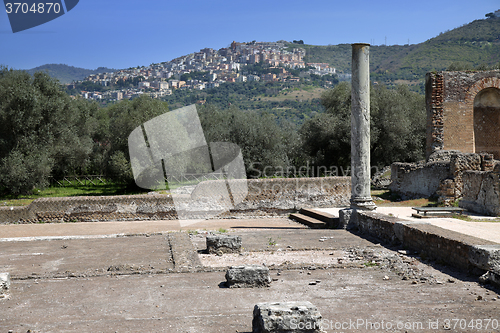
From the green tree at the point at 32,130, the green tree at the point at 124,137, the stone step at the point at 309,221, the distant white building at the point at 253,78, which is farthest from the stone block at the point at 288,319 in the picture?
the distant white building at the point at 253,78

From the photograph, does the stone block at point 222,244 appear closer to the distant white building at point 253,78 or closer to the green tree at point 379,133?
the green tree at point 379,133

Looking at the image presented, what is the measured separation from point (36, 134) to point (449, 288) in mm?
23950

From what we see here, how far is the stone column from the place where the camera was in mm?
10841

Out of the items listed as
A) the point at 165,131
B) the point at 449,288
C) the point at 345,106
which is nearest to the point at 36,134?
the point at 165,131

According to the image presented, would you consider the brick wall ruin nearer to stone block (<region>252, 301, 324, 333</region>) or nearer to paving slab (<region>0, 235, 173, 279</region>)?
paving slab (<region>0, 235, 173, 279</region>)

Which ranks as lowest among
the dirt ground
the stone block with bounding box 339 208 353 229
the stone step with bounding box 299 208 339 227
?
the stone step with bounding box 299 208 339 227

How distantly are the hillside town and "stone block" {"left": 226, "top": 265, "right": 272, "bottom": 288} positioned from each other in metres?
75.5

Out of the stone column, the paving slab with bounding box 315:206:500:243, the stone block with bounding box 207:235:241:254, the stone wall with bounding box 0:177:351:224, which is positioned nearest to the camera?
the stone block with bounding box 207:235:241:254

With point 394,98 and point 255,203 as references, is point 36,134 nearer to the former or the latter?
point 255,203

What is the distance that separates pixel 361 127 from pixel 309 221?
286cm

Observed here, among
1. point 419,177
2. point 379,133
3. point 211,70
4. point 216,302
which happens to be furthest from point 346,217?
point 211,70

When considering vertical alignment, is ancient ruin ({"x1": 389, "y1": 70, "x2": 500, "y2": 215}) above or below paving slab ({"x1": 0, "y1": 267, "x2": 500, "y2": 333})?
above

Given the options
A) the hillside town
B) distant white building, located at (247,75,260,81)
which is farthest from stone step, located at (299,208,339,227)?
distant white building, located at (247,75,260,81)

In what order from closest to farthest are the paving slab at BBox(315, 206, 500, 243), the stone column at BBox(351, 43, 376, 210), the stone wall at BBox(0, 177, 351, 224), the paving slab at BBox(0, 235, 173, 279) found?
the paving slab at BBox(0, 235, 173, 279), the paving slab at BBox(315, 206, 500, 243), the stone column at BBox(351, 43, 376, 210), the stone wall at BBox(0, 177, 351, 224)
